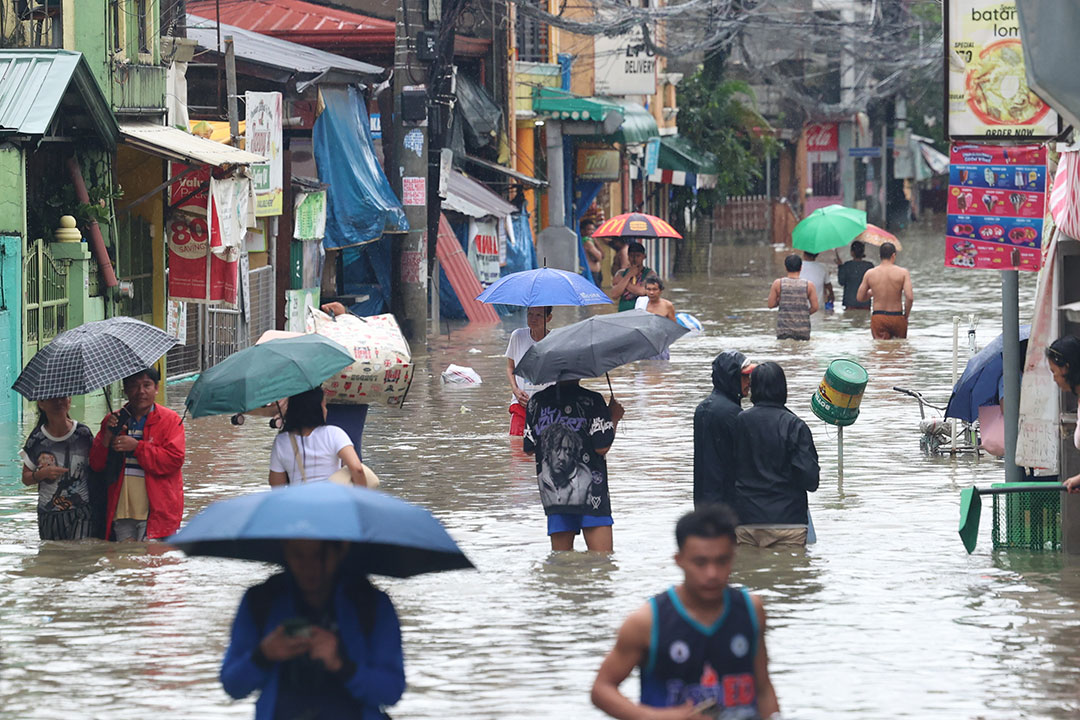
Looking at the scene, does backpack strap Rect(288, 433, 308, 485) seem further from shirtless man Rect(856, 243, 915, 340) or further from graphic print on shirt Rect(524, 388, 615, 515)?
shirtless man Rect(856, 243, 915, 340)

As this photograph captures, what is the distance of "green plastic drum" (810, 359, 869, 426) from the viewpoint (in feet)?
41.2

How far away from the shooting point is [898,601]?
30.4ft

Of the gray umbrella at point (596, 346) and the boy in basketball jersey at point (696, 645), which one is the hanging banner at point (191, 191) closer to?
the gray umbrella at point (596, 346)

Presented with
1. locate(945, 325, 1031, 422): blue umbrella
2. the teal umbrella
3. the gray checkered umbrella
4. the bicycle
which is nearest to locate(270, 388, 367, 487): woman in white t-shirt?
the teal umbrella

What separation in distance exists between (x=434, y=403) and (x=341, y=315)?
7944 millimetres

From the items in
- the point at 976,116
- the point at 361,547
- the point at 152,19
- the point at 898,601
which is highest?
the point at 152,19

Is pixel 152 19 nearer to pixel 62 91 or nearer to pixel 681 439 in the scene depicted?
pixel 62 91

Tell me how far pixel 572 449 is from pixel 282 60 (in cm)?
1687

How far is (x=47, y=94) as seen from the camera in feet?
53.0

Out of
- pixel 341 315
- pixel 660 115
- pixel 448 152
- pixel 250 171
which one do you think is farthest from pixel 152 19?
pixel 660 115

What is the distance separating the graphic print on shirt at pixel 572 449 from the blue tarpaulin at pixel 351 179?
15.7m

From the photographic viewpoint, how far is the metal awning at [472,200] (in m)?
30.0

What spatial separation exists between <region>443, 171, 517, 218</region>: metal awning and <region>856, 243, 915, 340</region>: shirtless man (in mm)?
7568

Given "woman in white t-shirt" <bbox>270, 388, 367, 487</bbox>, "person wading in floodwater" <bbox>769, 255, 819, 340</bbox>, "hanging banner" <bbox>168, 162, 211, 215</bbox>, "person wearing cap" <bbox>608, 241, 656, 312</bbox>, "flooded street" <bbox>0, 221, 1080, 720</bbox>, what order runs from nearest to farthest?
1. "flooded street" <bbox>0, 221, 1080, 720</bbox>
2. "woman in white t-shirt" <bbox>270, 388, 367, 487</bbox>
3. "hanging banner" <bbox>168, 162, 211, 215</bbox>
4. "person wearing cap" <bbox>608, 241, 656, 312</bbox>
5. "person wading in floodwater" <bbox>769, 255, 819, 340</bbox>
